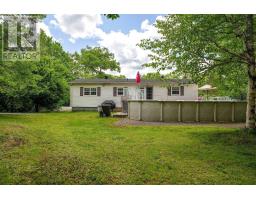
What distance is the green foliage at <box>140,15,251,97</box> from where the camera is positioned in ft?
25.2

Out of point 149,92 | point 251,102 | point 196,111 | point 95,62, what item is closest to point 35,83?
point 149,92

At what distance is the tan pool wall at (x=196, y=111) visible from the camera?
1352 cm

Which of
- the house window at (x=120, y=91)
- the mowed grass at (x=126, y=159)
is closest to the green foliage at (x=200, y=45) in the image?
the mowed grass at (x=126, y=159)

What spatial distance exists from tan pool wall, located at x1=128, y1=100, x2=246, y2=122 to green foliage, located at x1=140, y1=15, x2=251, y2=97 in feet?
13.0

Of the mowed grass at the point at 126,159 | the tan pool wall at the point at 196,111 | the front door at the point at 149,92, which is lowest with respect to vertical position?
the mowed grass at the point at 126,159

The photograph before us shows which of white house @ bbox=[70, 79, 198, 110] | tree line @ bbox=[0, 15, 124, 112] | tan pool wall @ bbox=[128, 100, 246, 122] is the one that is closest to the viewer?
tan pool wall @ bbox=[128, 100, 246, 122]

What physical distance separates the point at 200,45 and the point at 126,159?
4431mm

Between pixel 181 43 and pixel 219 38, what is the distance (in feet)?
4.26

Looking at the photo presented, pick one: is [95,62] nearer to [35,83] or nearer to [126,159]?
[35,83]

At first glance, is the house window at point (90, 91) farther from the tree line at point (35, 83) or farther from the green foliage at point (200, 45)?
the green foliage at point (200, 45)

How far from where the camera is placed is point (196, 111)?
13.5m

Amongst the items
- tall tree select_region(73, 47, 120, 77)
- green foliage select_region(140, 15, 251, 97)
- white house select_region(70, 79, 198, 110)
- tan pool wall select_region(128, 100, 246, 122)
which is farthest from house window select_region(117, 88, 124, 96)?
tall tree select_region(73, 47, 120, 77)

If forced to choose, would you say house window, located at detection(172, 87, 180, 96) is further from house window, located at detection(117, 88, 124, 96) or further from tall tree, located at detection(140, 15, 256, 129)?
tall tree, located at detection(140, 15, 256, 129)
